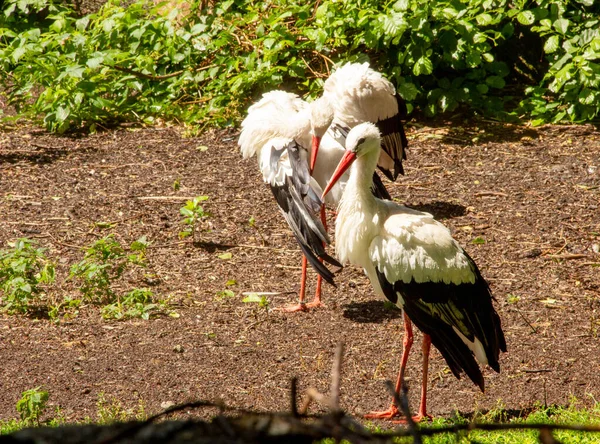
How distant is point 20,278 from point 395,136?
3051 mm

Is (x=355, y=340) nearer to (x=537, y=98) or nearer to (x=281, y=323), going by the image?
(x=281, y=323)

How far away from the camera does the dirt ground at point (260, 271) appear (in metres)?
4.70

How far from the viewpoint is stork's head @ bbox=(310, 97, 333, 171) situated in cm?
570

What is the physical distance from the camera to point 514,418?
4.29 m

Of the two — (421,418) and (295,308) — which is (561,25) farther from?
(421,418)

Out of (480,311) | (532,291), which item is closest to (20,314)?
(480,311)

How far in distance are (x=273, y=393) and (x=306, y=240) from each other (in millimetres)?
1132

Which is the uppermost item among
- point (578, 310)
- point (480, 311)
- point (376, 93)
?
point (376, 93)

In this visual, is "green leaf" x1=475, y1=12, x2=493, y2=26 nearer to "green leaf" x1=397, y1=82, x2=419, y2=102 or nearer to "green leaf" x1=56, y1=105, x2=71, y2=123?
"green leaf" x1=397, y1=82, x2=419, y2=102

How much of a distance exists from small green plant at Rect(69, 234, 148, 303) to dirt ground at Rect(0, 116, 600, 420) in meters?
0.12

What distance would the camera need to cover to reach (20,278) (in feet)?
17.2

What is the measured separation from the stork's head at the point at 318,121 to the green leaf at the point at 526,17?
9.54 ft

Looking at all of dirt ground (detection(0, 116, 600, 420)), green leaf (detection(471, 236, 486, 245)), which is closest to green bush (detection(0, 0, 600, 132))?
dirt ground (detection(0, 116, 600, 420))

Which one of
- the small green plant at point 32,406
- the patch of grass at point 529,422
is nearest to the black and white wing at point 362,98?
the patch of grass at point 529,422
